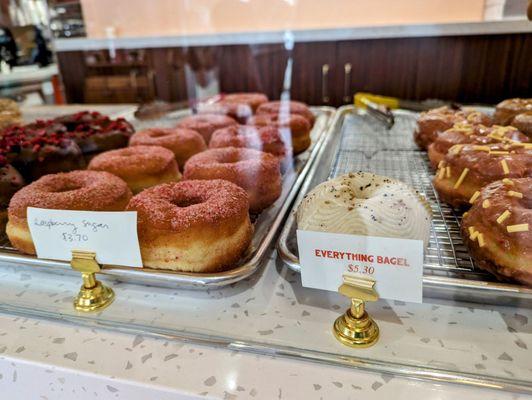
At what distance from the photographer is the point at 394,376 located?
68 cm

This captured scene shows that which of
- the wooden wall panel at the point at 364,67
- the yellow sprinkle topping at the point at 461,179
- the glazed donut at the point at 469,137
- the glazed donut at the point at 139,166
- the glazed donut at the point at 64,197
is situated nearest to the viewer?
the glazed donut at the point at 64,197

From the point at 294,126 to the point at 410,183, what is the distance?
2.02ft

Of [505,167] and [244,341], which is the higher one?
[505,167]

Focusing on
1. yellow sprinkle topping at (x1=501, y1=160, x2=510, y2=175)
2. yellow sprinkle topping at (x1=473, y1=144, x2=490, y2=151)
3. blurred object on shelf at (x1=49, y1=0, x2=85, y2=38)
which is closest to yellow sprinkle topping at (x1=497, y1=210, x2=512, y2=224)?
yellow sprinkle topping at (x1=501, y1=160, x2=510, y2=175)

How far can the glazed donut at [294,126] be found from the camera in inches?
67.6

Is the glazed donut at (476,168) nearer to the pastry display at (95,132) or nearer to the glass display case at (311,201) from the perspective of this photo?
the glass display case at (311,201)

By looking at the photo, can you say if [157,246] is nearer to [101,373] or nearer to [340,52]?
[101,373]

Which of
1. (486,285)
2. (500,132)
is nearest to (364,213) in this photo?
(486,285)

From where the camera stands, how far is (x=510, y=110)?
1493mm

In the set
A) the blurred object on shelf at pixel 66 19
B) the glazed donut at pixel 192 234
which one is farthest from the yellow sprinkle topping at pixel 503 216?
the blurred object on shelf at pixel 66 19

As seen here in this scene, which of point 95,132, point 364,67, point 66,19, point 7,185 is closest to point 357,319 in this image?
point 7,185

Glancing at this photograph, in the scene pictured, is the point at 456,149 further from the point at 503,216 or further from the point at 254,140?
the point at 254,140

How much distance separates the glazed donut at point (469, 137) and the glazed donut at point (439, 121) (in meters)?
0.07

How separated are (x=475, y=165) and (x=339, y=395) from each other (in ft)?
2.57
